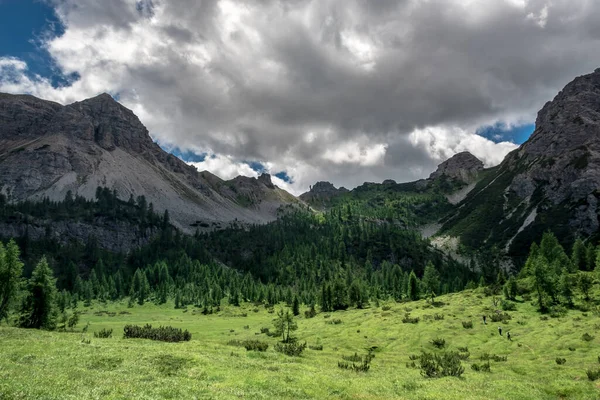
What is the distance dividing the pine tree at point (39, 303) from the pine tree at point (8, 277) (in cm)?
242

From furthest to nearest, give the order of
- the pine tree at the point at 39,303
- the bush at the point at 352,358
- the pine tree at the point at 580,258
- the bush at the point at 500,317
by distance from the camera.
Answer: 1. the pine tree at the point at 580,258
2. the bush at the point at 500,317
3. the pine tree at the point at 39,303
4. the bush at the point at 352,358

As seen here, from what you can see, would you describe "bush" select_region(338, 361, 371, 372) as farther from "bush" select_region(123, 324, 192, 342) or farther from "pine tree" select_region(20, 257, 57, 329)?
"pine tree" select_region(20, 257, 57, 329)

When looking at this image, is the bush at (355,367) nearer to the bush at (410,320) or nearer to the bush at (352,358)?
the bush at (352,358)

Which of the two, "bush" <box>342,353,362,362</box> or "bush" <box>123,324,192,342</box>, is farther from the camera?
"bush" <box>123,324,192,342</box>

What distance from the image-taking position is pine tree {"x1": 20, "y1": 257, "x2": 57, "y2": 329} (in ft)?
210

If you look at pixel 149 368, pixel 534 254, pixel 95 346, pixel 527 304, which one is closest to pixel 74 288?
pixel 95 346

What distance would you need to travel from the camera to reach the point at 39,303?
213 feet

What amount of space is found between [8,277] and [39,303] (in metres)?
7.15

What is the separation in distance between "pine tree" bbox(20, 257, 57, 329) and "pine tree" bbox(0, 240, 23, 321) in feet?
7.93

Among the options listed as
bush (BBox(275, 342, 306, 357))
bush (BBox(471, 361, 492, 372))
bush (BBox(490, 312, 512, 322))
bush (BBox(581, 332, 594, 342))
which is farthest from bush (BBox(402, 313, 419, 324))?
bush (BBox(275, 342, 306, 357))

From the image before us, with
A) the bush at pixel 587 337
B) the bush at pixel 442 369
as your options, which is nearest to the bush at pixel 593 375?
the bush at pixel 442 369

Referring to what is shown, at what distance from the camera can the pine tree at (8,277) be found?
61188mm

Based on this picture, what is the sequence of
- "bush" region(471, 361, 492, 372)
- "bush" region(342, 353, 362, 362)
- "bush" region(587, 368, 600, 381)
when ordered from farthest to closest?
"bush" region(342, 353, 362, 362) → "bush" region(471, 361, 492, 372) → "bush" region(587, 368, 600, 381)

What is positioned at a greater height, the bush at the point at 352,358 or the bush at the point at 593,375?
the bush at the point at 593,375
